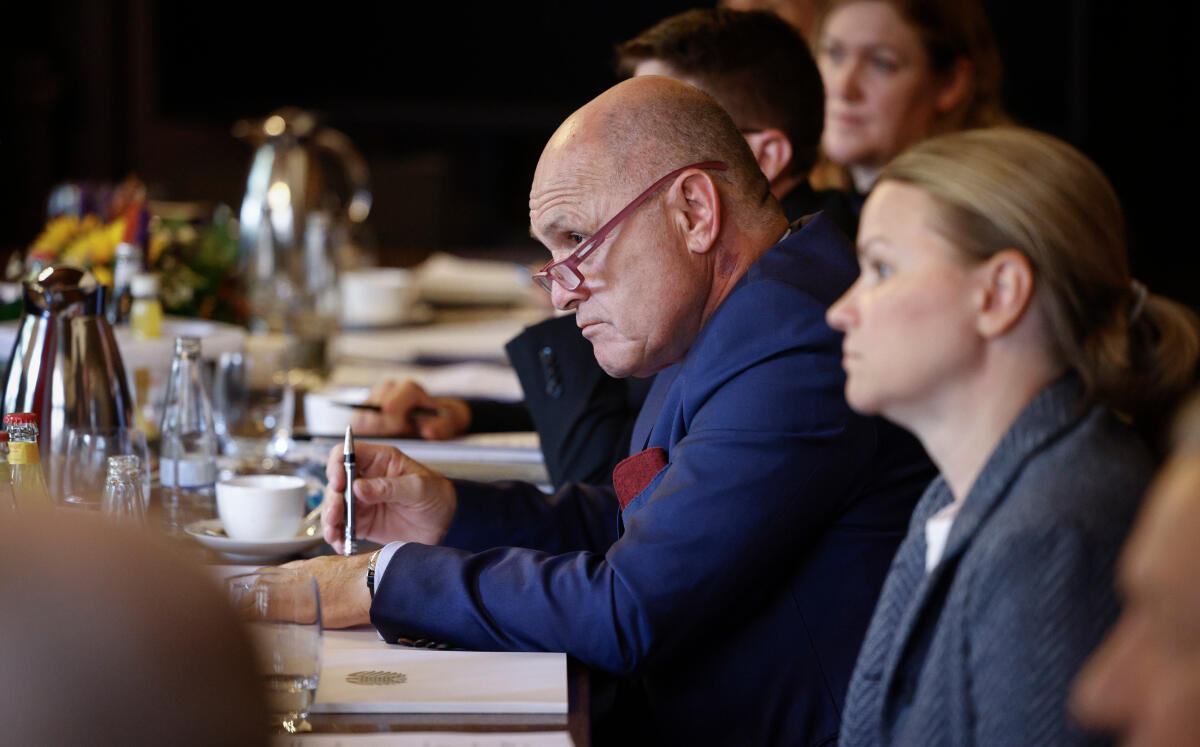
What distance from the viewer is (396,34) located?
6.92 metres

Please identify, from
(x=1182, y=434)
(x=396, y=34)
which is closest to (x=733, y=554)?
(x=1182, y=434)

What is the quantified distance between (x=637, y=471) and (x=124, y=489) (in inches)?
21.6

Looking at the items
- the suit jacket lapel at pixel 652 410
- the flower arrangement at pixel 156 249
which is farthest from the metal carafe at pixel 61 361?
the suit jacket lapel at pixel 652 410

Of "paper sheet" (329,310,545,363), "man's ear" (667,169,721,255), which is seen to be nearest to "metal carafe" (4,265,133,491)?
"man's ear" (667,169,721,255)

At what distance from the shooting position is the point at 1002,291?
0.99m

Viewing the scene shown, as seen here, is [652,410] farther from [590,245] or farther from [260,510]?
[260,510]

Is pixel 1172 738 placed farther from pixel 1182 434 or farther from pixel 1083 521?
pixel 1083 521

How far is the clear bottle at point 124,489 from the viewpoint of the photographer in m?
1.45

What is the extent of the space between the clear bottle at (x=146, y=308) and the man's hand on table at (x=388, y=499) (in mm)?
798

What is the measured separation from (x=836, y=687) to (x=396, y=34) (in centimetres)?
604

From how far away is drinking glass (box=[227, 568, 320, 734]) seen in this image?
1.09 meters

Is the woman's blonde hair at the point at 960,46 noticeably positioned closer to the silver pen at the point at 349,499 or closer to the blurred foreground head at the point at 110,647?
the silver pen at the point at 349,499

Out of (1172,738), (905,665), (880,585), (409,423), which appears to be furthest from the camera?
(409,423)

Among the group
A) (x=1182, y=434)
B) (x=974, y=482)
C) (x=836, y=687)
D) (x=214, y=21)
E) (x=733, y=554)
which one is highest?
(x=214, y=21)
